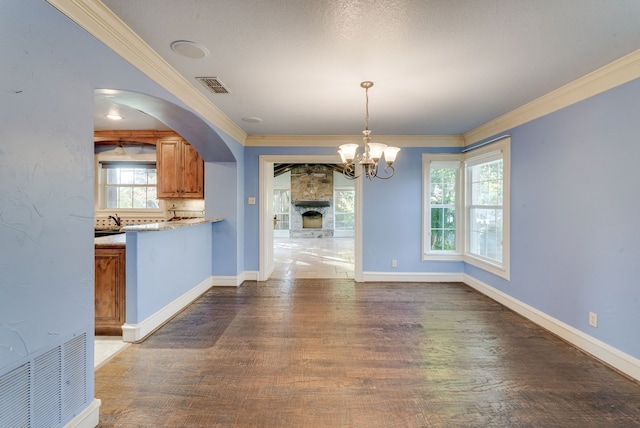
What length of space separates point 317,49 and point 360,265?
3.43 meters

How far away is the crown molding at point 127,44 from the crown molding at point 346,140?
1638 millimetres

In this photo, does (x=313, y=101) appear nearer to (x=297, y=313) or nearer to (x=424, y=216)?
(x=297, y=313)

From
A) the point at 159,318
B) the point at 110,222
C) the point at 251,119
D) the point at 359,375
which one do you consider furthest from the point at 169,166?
the point at 359,375

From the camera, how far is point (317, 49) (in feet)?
6.59

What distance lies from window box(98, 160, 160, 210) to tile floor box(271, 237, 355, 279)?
2.80 metres

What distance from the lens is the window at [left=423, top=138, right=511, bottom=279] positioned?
3.96 metres

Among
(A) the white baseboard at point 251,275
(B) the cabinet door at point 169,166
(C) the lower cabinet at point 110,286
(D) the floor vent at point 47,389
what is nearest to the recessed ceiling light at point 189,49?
(C) the lower cabinet at point 110,286

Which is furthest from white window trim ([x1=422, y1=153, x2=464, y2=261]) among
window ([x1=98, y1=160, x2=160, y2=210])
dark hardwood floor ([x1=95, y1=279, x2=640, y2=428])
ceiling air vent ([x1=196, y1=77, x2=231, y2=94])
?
window ([x1=98, y1=160, x2=160, y2=210])

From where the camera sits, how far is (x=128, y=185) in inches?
207

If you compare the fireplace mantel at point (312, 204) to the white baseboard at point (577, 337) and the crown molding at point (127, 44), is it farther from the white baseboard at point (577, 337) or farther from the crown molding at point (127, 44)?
the crown molding at point (127, 44)

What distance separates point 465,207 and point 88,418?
495 cm

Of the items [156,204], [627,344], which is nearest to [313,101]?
[627,344]

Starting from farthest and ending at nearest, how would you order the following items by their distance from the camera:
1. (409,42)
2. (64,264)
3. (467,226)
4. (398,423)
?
(467,226) < (409,42) < (398,423) < (64,264)

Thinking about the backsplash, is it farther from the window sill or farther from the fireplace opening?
the fireplace opening
